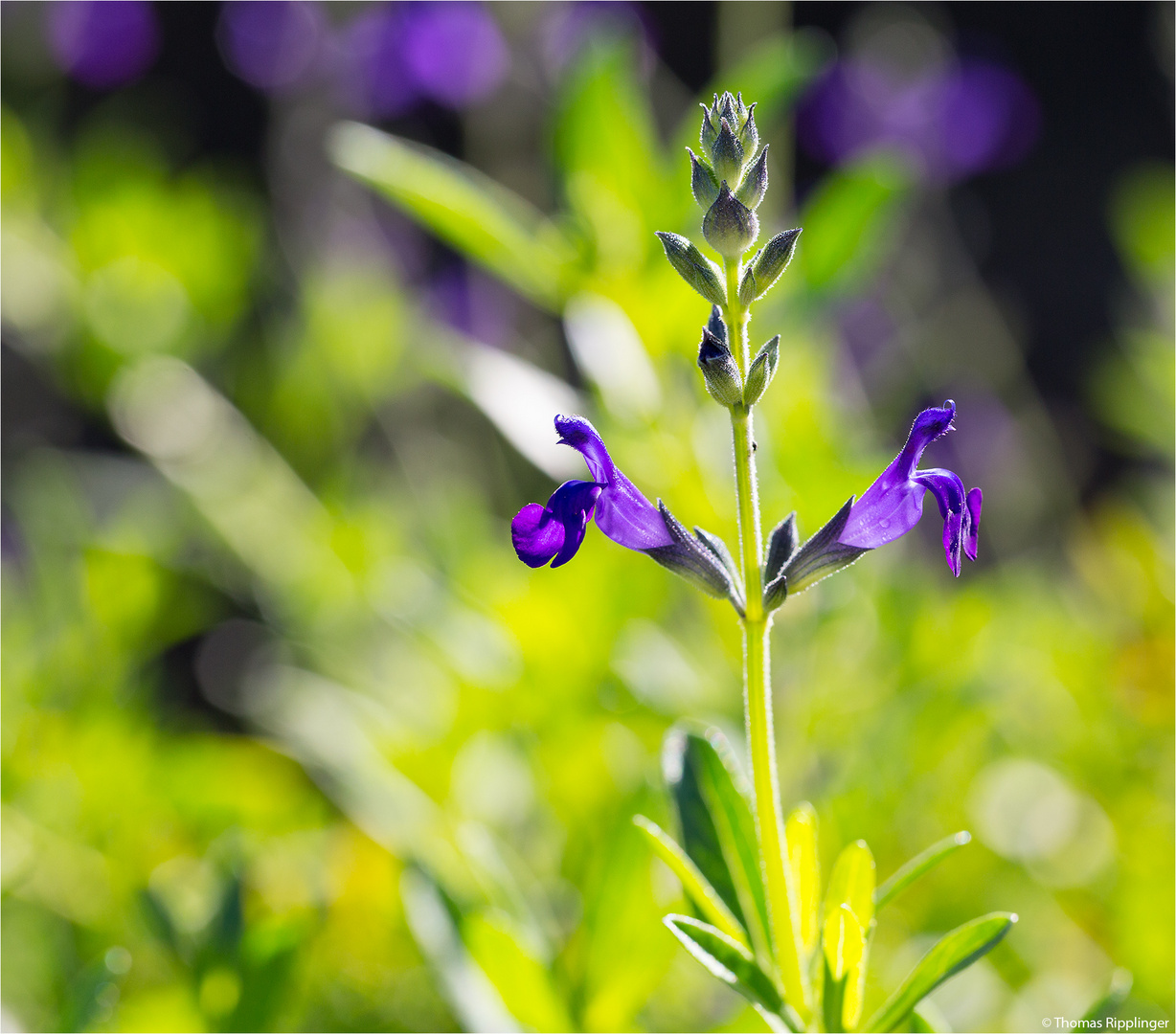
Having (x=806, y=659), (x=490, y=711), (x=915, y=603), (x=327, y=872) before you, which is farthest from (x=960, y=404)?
(x=327, y=872)

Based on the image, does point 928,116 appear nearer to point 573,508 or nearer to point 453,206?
point 453,206

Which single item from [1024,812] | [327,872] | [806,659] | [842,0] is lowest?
[327,872]

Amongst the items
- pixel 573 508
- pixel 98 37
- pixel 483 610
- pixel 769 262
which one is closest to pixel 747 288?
pixel 769 262

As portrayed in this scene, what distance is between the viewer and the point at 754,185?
1.45ft

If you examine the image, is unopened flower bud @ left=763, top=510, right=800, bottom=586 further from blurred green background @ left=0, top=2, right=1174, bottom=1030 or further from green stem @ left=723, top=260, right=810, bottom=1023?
blurred green background @ left=0, top=2, right=1174, bottom=1030

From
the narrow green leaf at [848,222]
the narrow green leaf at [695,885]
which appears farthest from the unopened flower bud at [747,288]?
the narrow green leaf at [848,222]

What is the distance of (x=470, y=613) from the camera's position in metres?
1.18

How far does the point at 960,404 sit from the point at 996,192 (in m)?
1.71

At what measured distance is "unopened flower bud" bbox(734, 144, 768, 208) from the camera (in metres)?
0.44

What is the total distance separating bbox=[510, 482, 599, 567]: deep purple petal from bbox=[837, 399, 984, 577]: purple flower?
119mm

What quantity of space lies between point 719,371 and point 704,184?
4.2 inches

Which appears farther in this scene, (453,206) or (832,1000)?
(453,206)

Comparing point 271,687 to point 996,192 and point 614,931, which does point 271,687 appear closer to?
point 614,931

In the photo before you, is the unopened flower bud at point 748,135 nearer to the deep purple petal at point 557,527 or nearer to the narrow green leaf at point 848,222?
the deep purple petal at point 557,527
